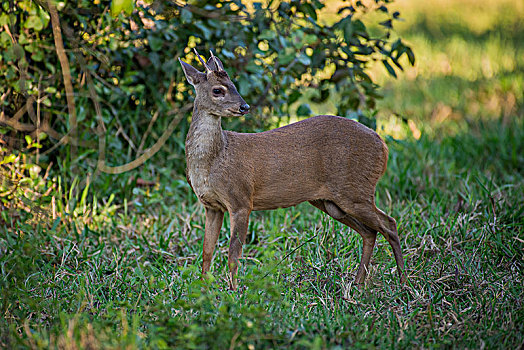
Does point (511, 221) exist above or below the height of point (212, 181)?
below

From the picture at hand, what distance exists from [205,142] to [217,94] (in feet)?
1.11

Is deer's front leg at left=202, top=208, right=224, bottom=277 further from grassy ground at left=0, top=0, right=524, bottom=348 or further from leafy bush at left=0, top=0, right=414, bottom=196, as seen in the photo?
leafy bush at left=0, top=0, right=414, bottom=196

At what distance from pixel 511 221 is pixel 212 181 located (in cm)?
259

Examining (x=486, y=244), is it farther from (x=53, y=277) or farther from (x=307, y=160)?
(x=53, y=277)

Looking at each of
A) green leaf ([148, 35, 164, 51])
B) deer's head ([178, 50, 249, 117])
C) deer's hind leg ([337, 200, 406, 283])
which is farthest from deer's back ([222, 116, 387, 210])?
green leaf ([148, 35, 164, 51])

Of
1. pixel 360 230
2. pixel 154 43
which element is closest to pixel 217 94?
pixel 360 230

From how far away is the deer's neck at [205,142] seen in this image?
13.9 ft

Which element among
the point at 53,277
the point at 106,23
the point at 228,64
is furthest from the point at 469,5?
the point at 53,277

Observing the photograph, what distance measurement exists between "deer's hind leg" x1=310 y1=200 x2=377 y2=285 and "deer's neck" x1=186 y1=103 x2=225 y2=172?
906 mm

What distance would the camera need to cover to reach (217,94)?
4168mm

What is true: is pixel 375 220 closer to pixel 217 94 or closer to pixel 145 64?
pixel 217 94

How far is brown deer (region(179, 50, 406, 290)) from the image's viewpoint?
4.26 metres

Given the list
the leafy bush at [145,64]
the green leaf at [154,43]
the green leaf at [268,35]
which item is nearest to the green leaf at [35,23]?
the leafy bush at [145,64]

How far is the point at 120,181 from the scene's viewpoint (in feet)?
19.1
